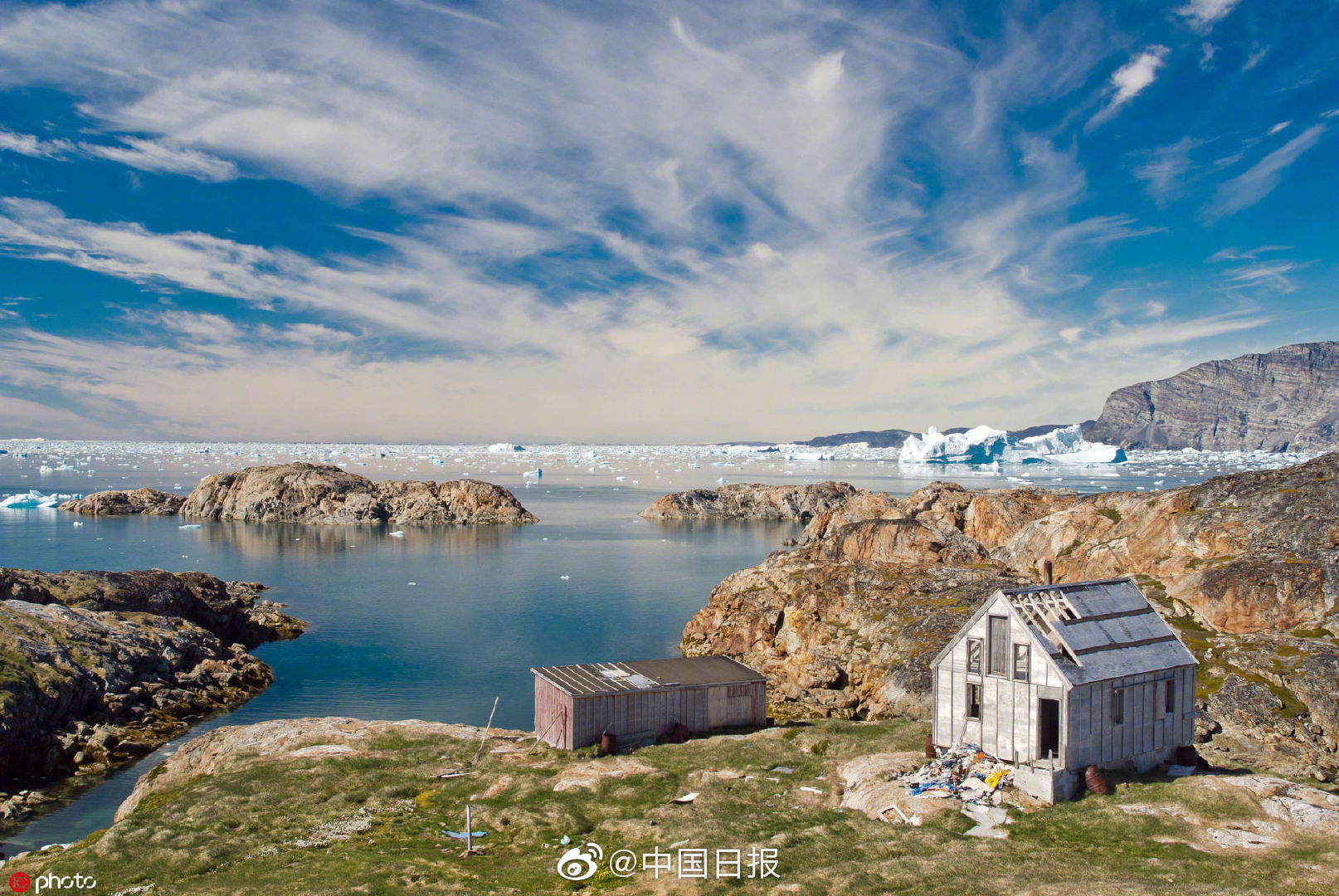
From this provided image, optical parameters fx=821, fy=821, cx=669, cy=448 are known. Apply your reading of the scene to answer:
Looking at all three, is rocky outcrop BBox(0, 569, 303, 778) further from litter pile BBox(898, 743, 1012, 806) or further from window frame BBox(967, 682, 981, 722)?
window frame BBox(967, 682, 981, 722)

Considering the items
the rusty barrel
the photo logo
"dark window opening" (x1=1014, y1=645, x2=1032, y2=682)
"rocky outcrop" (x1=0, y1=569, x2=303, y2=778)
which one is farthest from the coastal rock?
"rocky outcrop" (x1=0, y1=569, x2=303, y2=778)

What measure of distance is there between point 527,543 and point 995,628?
Answer: 97223 mm

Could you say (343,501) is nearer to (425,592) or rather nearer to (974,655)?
(425,592)

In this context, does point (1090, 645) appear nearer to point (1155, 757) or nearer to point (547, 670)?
point (1155, 757)

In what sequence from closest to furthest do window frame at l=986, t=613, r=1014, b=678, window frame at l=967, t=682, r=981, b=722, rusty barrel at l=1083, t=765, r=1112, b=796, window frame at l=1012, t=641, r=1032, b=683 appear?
rusty barrel at l=1083, t=765, r=1112, b=796 < window frame at l=1012, t=641, r=1032, b=683 < window frame at l=986, t=613, r=1014, b=678 < window frame at l=967, t=682, r=981, b=722

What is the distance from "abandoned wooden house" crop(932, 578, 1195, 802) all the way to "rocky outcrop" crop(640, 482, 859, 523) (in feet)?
405

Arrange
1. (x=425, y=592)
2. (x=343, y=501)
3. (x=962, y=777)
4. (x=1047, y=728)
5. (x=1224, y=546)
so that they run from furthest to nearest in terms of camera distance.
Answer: (x=343, y=501) → (x=425, y=592) → (x=1224, y=546) → (x=1047, y=728) → (x=962, y=777)

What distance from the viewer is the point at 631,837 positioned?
23.0 meters

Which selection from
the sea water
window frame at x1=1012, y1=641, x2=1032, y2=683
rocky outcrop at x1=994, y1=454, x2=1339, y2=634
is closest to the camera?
window frame at x1=1012, y1=641, x2=1032, y2=683

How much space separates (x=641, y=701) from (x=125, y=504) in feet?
523

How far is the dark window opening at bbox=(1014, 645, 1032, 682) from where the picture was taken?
82.8 ft

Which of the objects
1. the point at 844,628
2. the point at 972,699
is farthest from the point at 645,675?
the point at 844,628

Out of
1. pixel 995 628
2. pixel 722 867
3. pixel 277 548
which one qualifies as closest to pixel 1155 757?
pixel 995 628

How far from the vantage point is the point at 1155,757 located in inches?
1038
